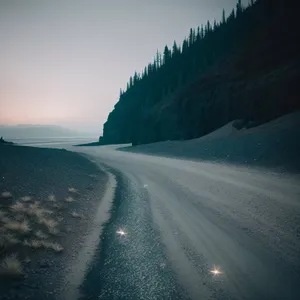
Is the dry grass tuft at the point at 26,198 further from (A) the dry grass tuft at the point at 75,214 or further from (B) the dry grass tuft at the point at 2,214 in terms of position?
(A) the dry grass tuft at the point at 75,214

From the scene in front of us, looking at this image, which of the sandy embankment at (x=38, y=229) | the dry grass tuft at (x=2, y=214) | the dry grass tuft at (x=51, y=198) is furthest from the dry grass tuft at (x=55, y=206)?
the dry grass tuft at (x=2, y=214)

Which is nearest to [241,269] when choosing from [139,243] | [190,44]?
[139,243]

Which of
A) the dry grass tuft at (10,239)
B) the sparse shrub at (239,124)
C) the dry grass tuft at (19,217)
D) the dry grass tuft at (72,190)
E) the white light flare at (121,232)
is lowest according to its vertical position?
the white light flare at (121,232)

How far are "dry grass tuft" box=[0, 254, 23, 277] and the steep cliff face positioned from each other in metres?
35.9

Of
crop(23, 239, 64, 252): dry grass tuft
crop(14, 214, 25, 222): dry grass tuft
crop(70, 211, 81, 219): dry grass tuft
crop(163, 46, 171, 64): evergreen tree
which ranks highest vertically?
crop(163, 46, 171, 64): evergreen tree

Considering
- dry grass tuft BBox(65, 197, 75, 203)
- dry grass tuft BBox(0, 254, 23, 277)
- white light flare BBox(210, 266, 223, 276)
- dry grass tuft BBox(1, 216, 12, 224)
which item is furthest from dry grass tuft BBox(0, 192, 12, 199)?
white light flare BBox(210, 266, 223, 276)

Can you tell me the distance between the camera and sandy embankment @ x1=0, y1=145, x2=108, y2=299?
4535 millimetres

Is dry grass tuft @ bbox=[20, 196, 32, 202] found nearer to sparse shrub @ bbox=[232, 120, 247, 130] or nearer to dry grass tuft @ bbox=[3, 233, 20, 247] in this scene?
dry grass tuft @ bbox=[3, 233, 20, 247]

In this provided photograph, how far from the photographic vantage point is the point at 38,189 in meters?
11.3

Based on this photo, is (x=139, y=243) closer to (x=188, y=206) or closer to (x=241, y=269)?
(x=241, y=269)

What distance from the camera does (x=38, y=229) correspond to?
22.5ft

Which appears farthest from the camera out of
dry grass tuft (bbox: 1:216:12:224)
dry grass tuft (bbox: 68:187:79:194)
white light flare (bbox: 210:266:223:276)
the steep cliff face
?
the steep cliff face

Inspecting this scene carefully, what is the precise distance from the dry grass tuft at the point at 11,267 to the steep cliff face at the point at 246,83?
118 feet

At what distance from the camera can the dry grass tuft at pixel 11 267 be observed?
→ 4554mm
